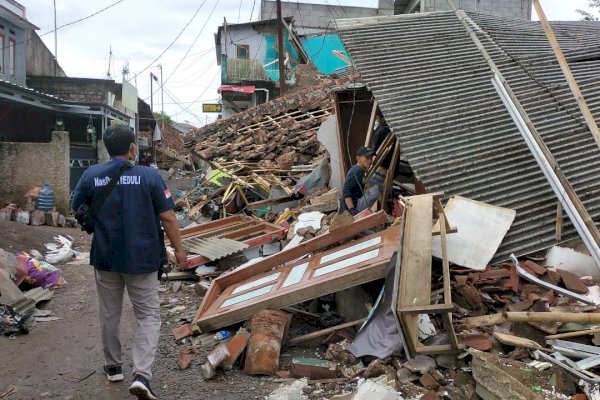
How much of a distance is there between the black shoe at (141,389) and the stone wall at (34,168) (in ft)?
34.1

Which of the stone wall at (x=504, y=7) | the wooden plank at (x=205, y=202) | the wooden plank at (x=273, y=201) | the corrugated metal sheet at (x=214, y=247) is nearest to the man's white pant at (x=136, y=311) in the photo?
the corrugated metal sheet at (x=214, y=247)

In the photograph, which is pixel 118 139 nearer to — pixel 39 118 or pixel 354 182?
pixel 354 182

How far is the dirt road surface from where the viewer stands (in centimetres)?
355

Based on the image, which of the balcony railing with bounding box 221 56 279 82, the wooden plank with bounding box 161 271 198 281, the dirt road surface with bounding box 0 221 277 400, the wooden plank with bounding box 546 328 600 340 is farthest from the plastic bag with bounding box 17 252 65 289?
the balcony railing with bounding box 221 56 279 82

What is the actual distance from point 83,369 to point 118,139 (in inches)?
71.1

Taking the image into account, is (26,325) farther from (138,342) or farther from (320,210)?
(320,210)

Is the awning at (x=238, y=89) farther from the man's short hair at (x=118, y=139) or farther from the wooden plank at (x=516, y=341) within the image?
the wooden plank at (x=516, y=341)

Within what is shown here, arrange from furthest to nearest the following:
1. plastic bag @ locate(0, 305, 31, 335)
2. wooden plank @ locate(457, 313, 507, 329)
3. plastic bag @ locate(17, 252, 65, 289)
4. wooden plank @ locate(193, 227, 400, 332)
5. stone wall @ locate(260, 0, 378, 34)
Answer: stone wall @ locate(260, 0, 378, 34), plastic bag @ locate(17, 252, 65, 289), plastic bag @ locate(0, 305, 31, 335), wooden plank @ locate(193, 227, 400, 332), wooden plank @ locate(457, 313, 507, 329)

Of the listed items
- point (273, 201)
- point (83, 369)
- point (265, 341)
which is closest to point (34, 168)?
point (273, 201)

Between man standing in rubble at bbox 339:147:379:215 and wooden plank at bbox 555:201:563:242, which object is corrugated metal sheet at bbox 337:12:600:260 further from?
man standing in rubble at bbox 339:147:379:215

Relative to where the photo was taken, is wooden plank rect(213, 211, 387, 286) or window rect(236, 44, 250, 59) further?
window rect(236, 44, 250, 59)

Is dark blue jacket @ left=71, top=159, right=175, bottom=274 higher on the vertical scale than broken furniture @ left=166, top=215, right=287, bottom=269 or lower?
higher

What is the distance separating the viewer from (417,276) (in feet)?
12.1

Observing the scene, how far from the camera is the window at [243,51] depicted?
30703mm
